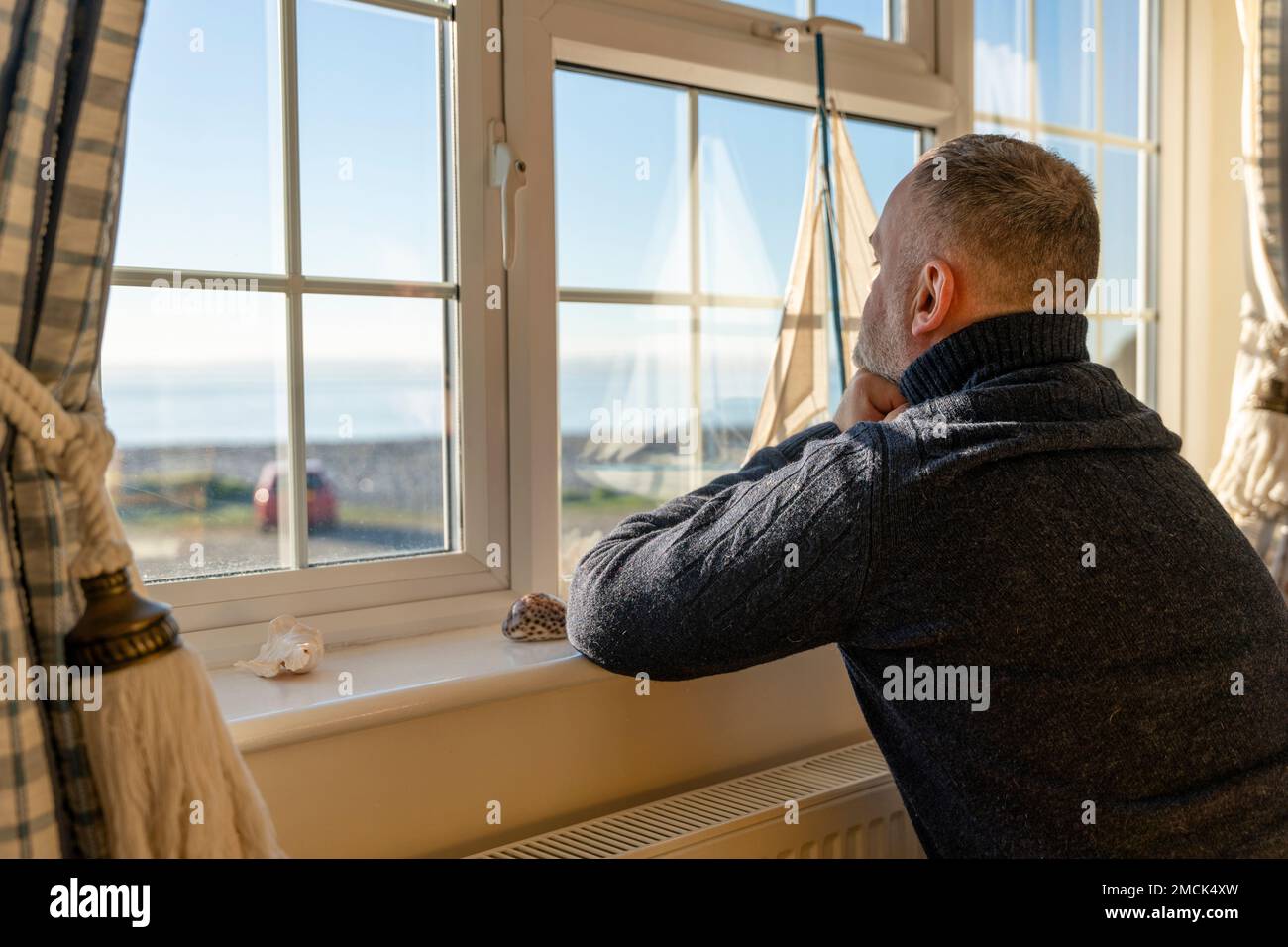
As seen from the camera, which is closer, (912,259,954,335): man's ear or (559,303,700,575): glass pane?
(912,259,954,335): man's ear

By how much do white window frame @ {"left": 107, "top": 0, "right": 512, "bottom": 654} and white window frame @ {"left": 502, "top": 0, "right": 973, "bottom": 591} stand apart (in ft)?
0.09

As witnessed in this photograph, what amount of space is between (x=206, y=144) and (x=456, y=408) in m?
0.44

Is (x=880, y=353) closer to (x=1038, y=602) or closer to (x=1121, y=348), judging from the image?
(x=1038, y=602)

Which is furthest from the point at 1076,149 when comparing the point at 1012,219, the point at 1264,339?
the point at 1012,219

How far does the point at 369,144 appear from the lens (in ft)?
4.75

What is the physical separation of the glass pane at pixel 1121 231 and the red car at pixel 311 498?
5.70 ft

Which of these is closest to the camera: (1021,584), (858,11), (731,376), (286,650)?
(1021,584)

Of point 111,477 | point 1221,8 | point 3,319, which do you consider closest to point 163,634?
point 3,319

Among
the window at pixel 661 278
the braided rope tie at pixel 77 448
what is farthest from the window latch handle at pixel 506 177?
the braided rope tie at pixel 77 448

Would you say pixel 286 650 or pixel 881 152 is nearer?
pixel 286 650

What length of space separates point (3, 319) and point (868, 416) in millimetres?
886

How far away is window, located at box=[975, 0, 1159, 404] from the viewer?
215cm

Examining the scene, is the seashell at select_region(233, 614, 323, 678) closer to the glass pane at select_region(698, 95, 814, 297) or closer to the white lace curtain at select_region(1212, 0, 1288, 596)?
the glass pane at select_region(698, 95, 814, 297)

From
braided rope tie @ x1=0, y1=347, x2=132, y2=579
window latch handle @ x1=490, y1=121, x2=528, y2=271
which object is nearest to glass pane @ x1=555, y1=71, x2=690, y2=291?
window latch handle @ x1=490, y1=121, x2=528, y2=271
